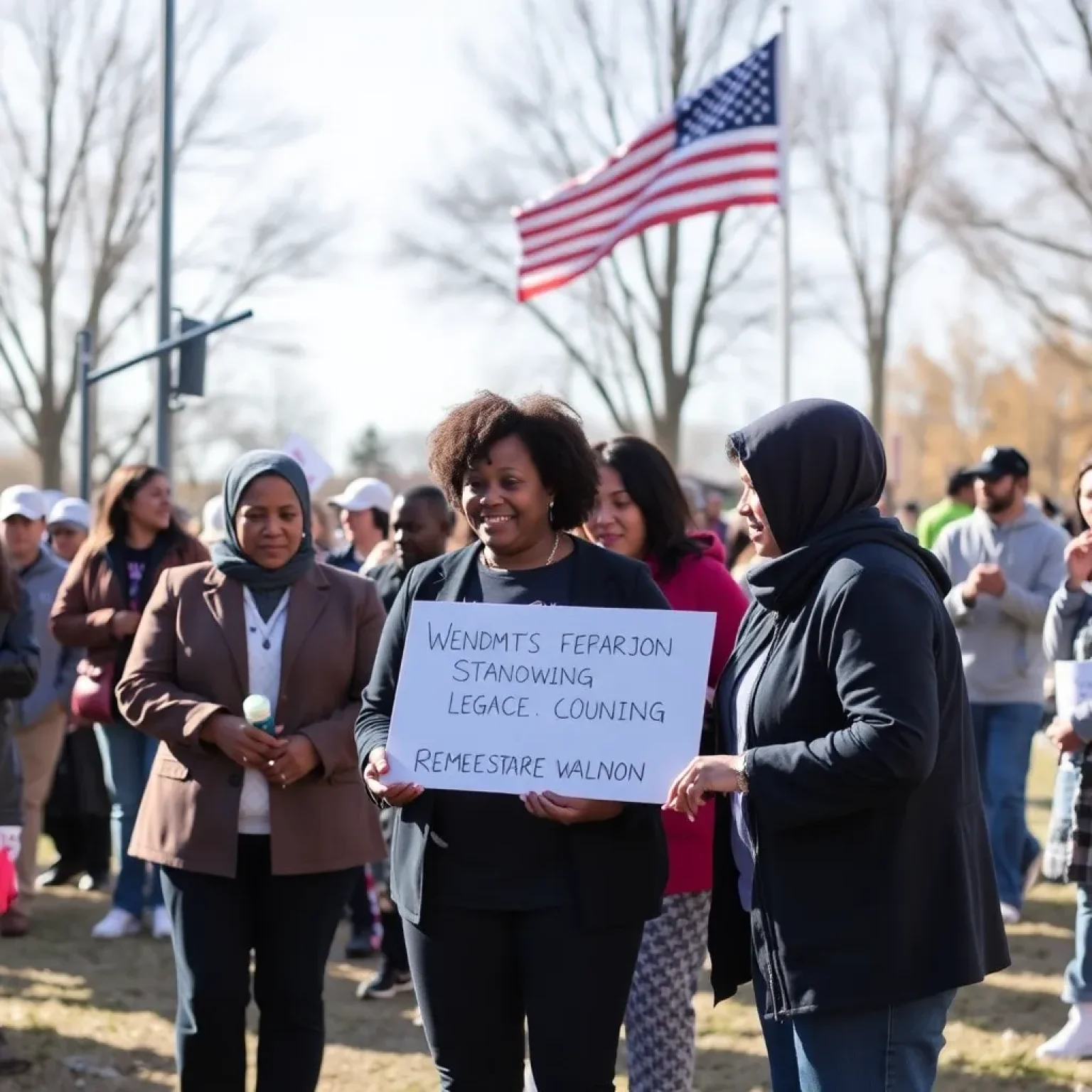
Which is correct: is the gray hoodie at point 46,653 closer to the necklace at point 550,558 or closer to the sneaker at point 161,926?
the sneaker at point 161,926

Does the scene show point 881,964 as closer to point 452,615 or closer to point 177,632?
point 452,615

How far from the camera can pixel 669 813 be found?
457 cm

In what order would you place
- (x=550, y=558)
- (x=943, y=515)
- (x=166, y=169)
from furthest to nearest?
(x=166, y=169)
(x=943, y=515)
(x=550, y=558)

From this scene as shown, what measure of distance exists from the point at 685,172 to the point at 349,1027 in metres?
7.79

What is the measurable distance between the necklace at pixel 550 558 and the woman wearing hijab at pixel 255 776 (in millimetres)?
972

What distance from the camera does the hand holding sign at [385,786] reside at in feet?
12.0

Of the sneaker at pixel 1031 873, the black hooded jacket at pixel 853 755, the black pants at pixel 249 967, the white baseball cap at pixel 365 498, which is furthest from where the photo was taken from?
the white baseball cap at pixel 365 498

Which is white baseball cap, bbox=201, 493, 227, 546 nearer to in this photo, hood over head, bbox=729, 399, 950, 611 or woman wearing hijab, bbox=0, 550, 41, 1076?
woman wearing hijab, bbox=0, 550, 41, 1076

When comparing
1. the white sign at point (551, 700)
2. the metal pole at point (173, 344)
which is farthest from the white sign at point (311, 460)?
the white sign at point (551, 700)

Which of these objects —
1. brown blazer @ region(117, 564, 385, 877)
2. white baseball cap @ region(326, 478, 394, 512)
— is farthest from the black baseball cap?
brown blazer @ region(117, 564, 385, 877)

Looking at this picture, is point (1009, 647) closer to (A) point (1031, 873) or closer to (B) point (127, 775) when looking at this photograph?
(A) point (1031, 873)

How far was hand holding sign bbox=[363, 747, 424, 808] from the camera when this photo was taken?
366 centimetres

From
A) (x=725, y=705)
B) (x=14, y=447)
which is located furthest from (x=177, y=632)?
(x=14, y=447)

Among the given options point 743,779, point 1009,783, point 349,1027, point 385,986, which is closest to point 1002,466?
point 1009,783
